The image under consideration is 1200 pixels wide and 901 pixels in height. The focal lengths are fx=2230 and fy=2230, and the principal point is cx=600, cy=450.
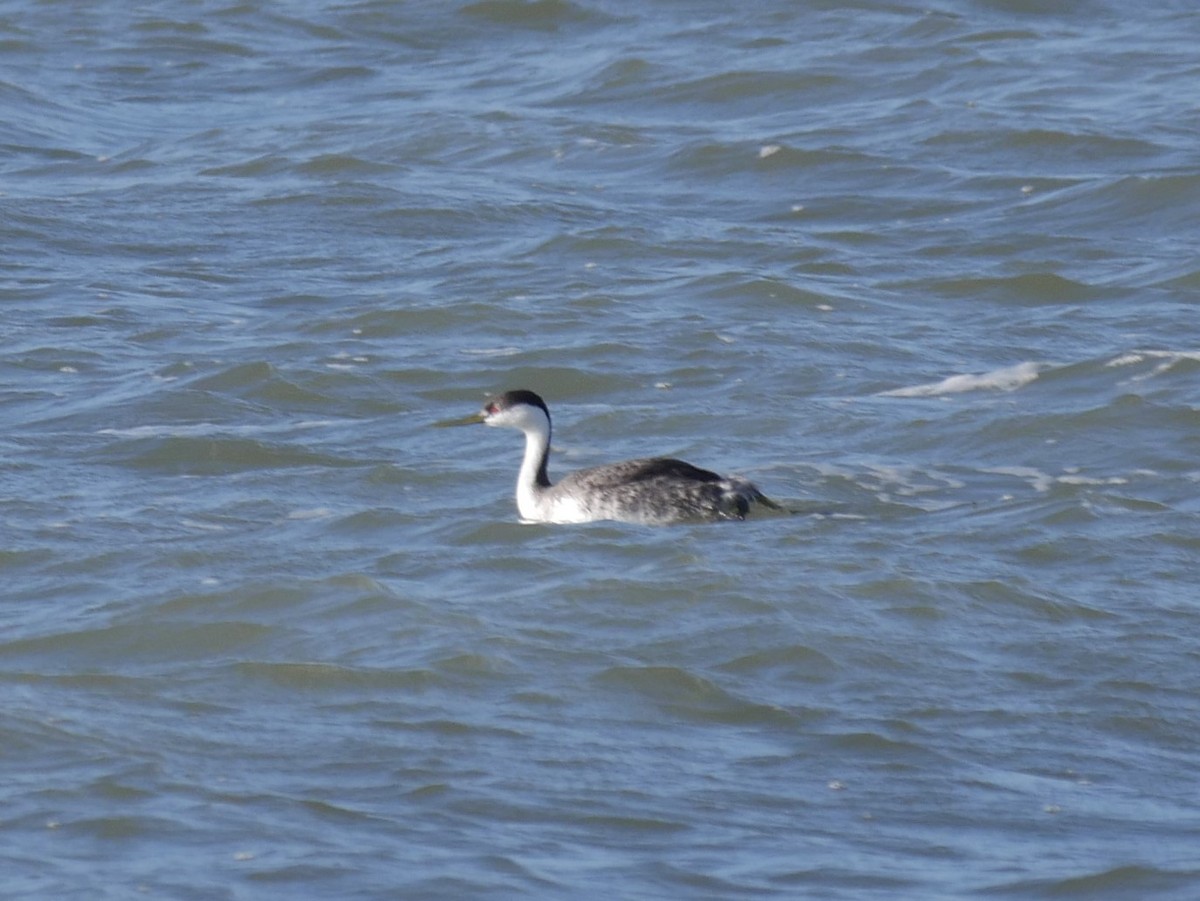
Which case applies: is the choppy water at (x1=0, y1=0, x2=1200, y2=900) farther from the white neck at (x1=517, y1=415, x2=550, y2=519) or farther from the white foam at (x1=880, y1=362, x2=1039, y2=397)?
the white neck at (x1=517, y1=415, x2=550, y2=519)

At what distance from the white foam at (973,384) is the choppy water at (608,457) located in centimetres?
A: 5

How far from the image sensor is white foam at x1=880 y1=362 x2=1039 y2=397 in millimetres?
12969

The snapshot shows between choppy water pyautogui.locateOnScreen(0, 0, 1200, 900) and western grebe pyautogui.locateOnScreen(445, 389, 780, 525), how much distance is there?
15cm

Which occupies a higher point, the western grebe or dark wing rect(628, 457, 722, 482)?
dark wing rect(628, 457, 722, 482)

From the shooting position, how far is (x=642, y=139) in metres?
19.6

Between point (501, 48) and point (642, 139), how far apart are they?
15.6 feet

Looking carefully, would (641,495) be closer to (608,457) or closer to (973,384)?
(608,457)

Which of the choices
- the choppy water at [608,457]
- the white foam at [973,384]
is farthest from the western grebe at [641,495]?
the white foam at [973,384]

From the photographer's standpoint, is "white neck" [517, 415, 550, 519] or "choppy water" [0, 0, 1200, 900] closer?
"choppy water" [0, 0, 1200, 900]

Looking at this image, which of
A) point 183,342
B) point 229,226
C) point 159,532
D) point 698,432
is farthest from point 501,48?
point 159,532

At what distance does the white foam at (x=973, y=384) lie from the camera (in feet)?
42.5

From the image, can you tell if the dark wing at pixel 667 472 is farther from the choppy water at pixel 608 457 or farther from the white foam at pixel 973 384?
the white foam at pixel 973 384

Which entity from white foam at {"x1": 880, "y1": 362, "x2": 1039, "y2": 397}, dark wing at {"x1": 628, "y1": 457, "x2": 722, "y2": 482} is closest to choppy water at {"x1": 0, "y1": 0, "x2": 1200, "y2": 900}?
white foam at {"x1": 880, "y1": 362, "x2": 1039, "y2": 397}

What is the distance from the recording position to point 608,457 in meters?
12.4
